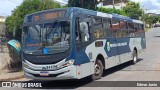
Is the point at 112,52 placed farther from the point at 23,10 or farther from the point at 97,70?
the point at 23,10

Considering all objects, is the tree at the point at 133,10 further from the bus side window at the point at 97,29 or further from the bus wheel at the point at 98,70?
the bus wheel at the point at 98,70

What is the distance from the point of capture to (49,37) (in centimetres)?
1071

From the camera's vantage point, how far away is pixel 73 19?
10.6m

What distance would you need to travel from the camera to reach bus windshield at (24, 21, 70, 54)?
10500 mm

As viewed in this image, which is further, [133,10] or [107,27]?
[133,10]

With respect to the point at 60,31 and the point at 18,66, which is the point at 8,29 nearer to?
the point at 18,66

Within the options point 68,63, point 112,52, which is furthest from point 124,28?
point 68,63

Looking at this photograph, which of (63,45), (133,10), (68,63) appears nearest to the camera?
(68,63)

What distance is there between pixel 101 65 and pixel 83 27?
2193mm

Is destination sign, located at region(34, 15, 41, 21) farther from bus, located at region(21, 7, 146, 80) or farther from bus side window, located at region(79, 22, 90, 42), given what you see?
bus side window, located at region(79, 22, 90, 42)

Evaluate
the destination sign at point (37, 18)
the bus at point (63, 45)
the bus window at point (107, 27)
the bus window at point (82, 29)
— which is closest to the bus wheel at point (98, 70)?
the bus at point (63, 45)

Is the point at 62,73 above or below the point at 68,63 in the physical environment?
below

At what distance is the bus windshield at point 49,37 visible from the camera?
10.5m

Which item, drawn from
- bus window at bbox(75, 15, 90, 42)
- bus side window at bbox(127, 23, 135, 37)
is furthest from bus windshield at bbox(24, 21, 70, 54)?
bus side window at bbox(127, 23, 135, 37)
